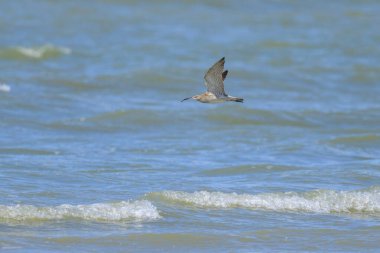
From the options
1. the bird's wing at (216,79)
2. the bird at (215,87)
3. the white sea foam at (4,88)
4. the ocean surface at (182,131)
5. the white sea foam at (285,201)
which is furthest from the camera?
the white sea foam at (4,88)

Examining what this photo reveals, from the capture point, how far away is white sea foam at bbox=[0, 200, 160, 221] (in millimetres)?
8062

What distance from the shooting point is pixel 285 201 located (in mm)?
9016

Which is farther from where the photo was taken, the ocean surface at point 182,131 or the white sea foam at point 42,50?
the white sea foam at point 42,50

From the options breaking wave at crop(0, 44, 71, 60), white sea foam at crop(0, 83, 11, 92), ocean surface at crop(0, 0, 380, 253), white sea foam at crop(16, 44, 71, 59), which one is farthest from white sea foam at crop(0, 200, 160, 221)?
white sea foam at crop(16, 44, 71, 59)

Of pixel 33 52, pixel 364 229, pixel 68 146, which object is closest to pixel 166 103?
pixel 68 146

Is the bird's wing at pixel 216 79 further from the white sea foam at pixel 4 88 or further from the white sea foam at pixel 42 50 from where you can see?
the white sea foam at pixel 42 50

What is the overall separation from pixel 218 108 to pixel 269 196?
5.87 meters

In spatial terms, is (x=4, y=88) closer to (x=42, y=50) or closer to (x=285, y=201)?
(x=42, y=50)

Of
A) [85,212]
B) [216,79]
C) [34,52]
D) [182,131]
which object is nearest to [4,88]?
[182,131]

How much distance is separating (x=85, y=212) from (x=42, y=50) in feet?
39.8

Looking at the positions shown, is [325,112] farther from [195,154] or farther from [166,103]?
[195,154]

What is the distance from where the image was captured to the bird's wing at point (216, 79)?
908 cm

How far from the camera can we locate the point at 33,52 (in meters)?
19.6

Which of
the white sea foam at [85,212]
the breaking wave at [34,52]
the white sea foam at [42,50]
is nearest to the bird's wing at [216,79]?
the white sea foam at [85,212]
